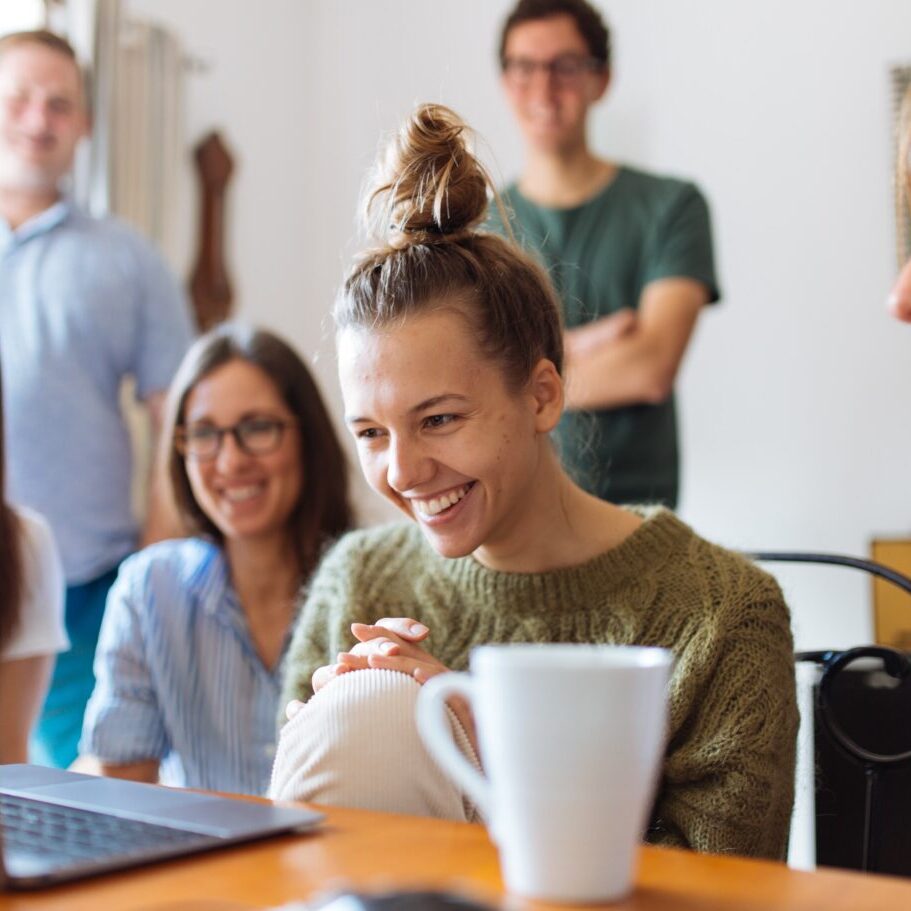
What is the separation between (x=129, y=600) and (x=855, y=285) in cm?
189

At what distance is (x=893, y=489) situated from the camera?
2971mm

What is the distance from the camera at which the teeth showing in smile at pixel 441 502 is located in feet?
4.22

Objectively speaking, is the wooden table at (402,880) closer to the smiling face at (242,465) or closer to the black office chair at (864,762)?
the black office chair at (864,762)

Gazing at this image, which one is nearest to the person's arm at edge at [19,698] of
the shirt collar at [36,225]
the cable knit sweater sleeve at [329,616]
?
the cable knit sweater sleeve at [329,616]

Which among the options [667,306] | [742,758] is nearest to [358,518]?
[667,306]

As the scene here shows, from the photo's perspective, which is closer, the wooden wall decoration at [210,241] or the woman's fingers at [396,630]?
the woman's fingers at [396,630]

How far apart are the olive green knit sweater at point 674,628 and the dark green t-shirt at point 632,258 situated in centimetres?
85

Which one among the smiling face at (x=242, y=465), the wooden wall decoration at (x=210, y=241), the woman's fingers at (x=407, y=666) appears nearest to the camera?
the woman's fingers at (x=407, y=666)

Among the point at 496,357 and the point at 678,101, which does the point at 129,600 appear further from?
the point at 678,101

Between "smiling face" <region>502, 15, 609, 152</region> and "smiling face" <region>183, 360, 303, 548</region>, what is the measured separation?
0.76m

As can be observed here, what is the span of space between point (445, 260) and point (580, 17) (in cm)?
120

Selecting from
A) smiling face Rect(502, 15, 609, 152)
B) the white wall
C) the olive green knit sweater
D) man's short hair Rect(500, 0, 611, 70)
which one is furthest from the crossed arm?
the olive green knit sweater

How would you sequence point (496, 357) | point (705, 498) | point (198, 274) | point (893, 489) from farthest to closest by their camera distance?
point (198, 274) → point (705, 498) → point (893, 489) → point (496, 357)

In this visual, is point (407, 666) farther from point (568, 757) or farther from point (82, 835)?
point (568, 757)
